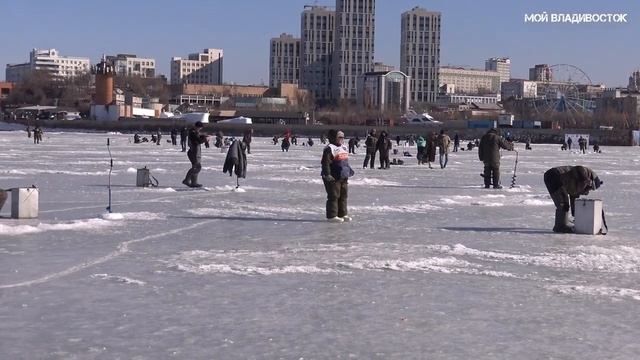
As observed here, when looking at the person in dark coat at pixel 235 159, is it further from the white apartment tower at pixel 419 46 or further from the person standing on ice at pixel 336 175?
the white apartment tower at pixel 419 46

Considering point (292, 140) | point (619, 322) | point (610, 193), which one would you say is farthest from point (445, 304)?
point (292, 140)

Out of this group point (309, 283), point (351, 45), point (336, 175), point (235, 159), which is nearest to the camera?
point (309, 283)

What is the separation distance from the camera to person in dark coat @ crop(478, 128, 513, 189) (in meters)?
18.2

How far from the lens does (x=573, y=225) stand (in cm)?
1116

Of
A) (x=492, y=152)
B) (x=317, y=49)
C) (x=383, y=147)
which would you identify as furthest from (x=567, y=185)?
(x=317, y=49)

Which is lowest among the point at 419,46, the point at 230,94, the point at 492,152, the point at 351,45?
the point at 492,152

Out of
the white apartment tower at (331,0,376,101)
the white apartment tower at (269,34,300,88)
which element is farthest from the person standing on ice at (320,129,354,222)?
the white apartment tower at (269,34,300,88)

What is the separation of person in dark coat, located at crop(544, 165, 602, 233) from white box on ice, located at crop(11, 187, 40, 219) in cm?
664

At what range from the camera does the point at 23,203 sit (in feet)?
37.0

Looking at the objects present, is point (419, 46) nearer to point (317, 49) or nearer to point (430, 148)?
point (317, 49)

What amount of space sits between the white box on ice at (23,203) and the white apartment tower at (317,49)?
554 feet

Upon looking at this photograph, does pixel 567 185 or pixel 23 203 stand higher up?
pixel 567 185

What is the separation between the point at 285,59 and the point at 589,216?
18417cm

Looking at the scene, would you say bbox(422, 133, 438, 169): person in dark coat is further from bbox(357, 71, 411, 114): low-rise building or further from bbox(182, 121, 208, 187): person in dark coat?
bbox(357, 71, 411, 114): low-rise building
